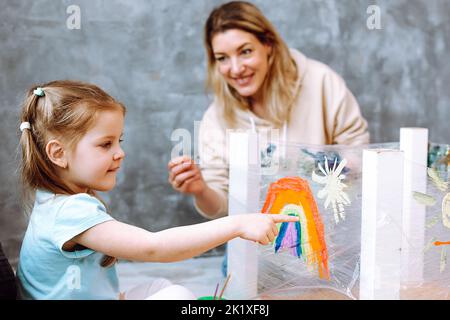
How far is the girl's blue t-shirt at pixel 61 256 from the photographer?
34.1 inches

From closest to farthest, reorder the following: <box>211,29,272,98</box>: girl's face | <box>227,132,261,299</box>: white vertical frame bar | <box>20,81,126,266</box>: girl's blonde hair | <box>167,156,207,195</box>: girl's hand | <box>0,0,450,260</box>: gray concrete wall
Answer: <box>20,81,126,266</box>: girl's blonde hair
<box>227,132,261,299</box>: white vertical frame bar
<box>167,156,207,195</box>: girl's hand
<box>211,29,272,98</box>: girl's face
<box>0,0,450,260</box>: gray concrete wall

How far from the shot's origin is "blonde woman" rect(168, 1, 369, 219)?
158 centimetres

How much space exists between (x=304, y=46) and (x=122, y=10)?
0.66 meters

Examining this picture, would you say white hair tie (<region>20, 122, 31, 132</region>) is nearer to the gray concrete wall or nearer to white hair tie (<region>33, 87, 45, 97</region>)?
white hair tie (<region>33, 87, 45, 97</region>)

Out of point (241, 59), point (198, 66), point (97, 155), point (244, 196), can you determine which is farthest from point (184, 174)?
point (198, 66)

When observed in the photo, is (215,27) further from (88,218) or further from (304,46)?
(88,218)

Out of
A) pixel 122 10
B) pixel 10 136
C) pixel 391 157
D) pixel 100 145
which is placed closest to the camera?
pixel 391 157

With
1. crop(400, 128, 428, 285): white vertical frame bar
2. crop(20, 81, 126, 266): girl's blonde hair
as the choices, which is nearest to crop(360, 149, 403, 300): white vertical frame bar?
crop(400, 128, 428, 285): white vertical frame bar

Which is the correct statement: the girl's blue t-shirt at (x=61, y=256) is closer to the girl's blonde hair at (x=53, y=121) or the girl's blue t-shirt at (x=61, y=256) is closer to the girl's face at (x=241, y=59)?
the girl's blonde hair at (x=53, y=121)

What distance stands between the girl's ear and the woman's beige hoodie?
0.72 m

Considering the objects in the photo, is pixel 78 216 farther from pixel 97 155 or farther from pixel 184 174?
pixel 184 174

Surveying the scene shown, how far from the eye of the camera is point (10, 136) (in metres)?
1.07

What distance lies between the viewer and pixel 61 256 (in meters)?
0.90
